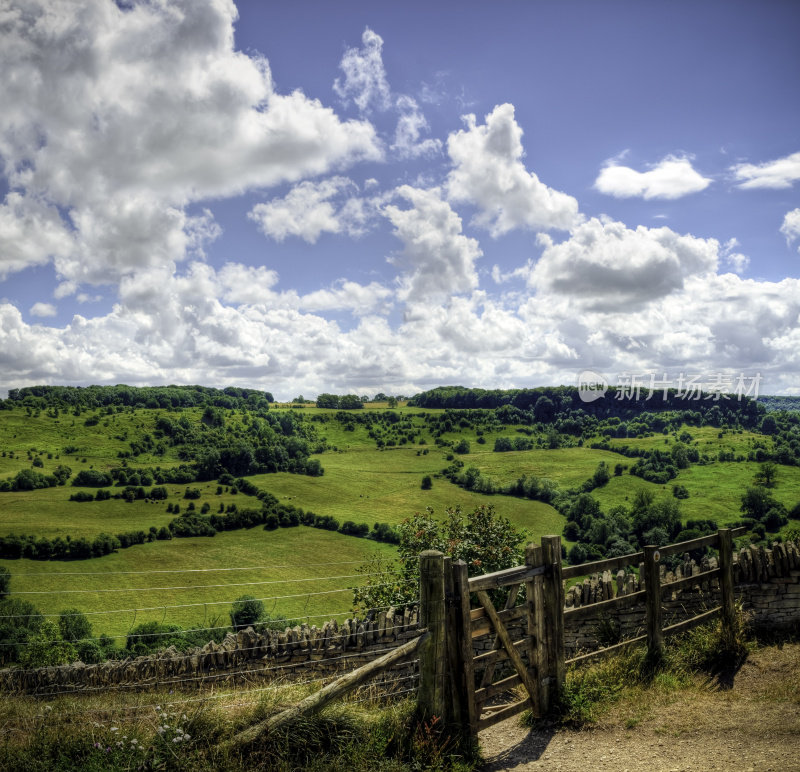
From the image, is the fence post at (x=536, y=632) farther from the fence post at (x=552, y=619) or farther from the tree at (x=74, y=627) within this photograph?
the tree at (x=74, y=627)

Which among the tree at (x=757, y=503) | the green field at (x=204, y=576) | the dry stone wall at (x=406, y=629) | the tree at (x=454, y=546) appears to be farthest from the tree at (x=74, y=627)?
the tree at (x=757, y=503)

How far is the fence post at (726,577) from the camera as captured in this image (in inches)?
326

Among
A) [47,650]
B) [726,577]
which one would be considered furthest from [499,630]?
[47,650]

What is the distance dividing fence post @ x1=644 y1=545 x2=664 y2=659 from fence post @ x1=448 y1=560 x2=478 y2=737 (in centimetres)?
312

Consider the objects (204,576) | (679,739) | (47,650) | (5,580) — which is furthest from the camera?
(204,576)

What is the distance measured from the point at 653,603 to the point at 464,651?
3.31 meters

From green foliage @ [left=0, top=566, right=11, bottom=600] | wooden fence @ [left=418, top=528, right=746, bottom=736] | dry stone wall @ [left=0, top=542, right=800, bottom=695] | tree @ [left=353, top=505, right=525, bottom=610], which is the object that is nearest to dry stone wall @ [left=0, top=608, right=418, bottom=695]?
dry stone wall @ [left=0, top=542, right=800, bottom=695]

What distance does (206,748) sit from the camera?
4.96 meters

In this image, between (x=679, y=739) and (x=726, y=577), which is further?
(x=726, y=577)

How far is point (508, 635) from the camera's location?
603cm

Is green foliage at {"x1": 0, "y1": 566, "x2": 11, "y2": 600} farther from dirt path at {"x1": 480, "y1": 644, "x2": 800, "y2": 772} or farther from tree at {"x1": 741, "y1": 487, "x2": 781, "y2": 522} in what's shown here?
tree at {"x1": 741, "y1": 487, "x2": 781, "y2": 522}

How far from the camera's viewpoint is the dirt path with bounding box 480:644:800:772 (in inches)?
212

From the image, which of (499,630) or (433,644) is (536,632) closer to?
(499,630)

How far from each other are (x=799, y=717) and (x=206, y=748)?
5.85 m
